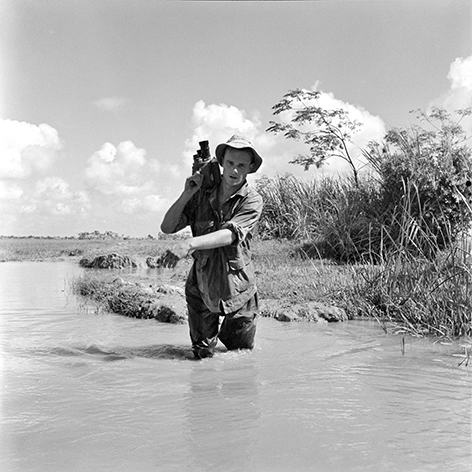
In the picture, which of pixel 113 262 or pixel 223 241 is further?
pixel 113 262

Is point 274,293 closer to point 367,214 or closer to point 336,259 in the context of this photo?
point 336,259

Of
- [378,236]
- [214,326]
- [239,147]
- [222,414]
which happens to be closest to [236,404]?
[222,414]

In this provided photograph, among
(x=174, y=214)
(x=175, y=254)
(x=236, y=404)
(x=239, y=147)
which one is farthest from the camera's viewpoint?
(x=174, y=214)

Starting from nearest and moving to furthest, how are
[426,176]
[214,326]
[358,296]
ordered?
[214,326] < [358,296] < [426,176]

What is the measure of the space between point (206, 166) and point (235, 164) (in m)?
0.25

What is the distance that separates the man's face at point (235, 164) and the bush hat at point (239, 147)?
41 millimetres

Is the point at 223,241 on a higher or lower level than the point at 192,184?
lower

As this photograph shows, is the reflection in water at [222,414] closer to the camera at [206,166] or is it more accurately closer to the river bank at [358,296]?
the camera at [206,166]

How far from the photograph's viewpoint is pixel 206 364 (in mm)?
3945

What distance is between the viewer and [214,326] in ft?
13.2

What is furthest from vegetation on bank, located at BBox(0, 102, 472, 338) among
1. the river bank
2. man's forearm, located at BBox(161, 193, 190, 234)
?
man's forearm, located at BBox(161, 193, 190, 234)

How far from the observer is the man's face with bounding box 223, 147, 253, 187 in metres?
3.69

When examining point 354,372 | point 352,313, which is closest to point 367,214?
point 352,313

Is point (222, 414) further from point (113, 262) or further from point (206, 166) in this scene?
point (113, 262)
